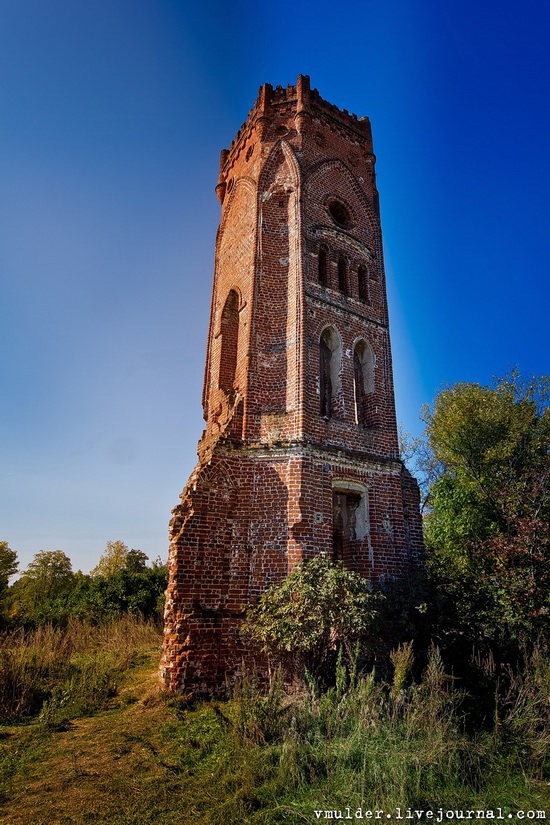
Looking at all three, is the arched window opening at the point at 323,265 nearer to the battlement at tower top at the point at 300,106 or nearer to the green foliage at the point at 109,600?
the battlement at tower top at the point at 300,106

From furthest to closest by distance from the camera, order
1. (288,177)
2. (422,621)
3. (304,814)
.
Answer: (288,177) < (422,621) < (304,814)

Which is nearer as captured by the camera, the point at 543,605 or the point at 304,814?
the point at 304,814

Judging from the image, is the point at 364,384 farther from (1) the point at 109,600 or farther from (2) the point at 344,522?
(1) the point at 109,600

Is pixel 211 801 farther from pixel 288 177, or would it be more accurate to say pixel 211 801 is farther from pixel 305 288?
pixel 288 177

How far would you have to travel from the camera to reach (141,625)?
1391cm

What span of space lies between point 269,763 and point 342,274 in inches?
420

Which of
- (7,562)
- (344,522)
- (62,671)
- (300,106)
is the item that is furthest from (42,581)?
(300,106)

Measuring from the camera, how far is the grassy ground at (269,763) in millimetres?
4145

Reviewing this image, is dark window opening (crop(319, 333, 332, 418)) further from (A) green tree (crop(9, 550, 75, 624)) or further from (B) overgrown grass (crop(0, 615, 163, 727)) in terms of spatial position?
(A) green tree (crop(9, 550, 75, 624))

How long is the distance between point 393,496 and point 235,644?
4.61m

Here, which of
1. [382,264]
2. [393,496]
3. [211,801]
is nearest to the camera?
[211,801]

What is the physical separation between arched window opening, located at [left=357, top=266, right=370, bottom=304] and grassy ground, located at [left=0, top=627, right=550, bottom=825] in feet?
29.5

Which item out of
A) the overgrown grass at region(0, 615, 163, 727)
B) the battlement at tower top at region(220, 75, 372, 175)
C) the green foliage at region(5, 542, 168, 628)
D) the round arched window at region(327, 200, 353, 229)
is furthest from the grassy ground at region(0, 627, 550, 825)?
the battlement at tower top at region(220, 75, 372, 175)

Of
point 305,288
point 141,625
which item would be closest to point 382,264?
point 305,288
